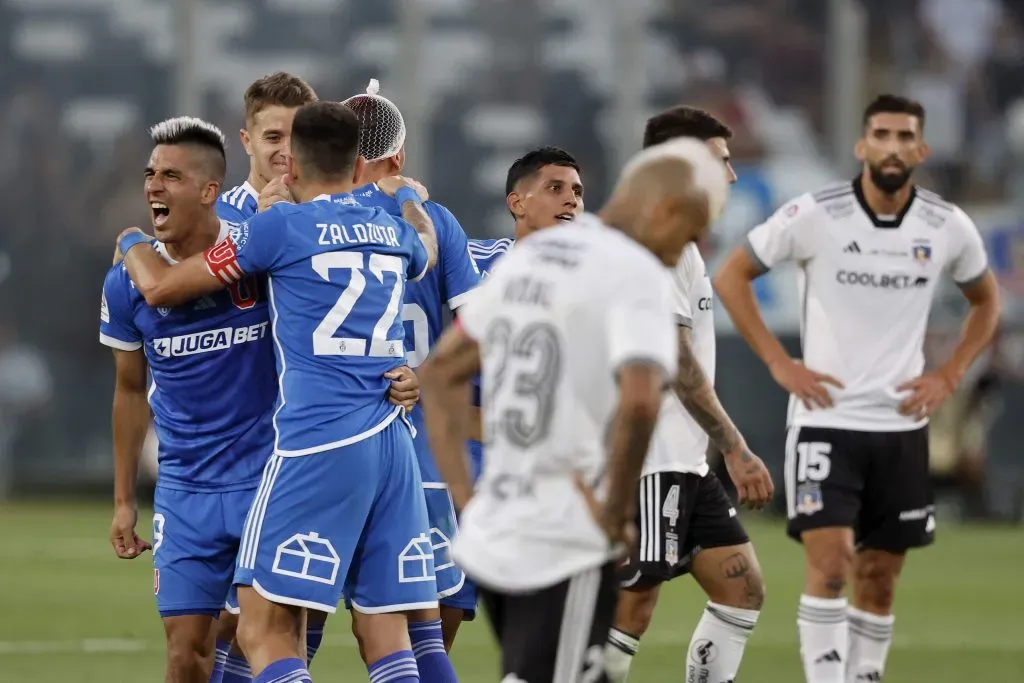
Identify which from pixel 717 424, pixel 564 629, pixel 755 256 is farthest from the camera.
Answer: pixel 755 256

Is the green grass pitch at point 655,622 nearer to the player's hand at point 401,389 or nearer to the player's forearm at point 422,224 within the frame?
the player's forearm at point 422,224

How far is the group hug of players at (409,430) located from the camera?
4742 mm

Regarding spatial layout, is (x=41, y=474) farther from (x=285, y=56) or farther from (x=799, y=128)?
(x=799, y=128)

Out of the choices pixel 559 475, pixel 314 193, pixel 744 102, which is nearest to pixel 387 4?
pixel 744 102

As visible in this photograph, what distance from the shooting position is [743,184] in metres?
25.2

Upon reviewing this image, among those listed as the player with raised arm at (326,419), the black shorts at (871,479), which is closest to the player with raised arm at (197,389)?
the player with raised arm at (326,419)

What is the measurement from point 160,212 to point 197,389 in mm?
641

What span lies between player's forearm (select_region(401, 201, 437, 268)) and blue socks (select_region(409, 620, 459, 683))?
136 cm

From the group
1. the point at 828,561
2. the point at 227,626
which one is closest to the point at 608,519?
the point at 227,626

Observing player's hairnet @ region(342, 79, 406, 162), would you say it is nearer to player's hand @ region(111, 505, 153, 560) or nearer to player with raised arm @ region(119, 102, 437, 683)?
player with raised arm @ region(119, 102, 437, 683)

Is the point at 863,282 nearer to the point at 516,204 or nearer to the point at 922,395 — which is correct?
the point at 922,395

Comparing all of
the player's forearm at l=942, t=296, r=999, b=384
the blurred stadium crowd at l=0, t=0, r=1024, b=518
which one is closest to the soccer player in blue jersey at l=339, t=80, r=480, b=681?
the player's forearm at l=942, t=296, r=999, b=384

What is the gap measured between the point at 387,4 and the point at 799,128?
20.0 ft

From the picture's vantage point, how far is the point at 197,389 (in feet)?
21.6
